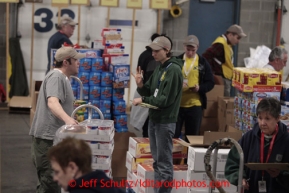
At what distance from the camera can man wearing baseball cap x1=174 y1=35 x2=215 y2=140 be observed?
727 cm

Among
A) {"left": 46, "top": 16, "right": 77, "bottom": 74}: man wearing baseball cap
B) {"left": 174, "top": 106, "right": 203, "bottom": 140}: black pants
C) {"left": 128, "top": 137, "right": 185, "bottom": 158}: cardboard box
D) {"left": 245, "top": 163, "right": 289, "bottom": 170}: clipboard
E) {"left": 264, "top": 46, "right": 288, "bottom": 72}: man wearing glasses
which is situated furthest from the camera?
{"left": 46, "top": 16, "right": 77, "bottom": 74}: man wearing baseball cap

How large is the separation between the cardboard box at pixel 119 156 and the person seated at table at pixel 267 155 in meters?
3.34

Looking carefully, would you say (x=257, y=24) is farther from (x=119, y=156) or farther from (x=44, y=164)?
(x=44, y=164)

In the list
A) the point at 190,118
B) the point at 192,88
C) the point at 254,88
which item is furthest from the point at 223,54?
the point at 254,88

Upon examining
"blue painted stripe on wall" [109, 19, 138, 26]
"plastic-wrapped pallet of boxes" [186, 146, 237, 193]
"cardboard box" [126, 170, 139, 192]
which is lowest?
"cardboard box" [126, 170, 139, 192]

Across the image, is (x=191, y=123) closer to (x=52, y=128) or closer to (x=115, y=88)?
(x=115, y=88)

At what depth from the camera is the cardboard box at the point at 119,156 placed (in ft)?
24.4

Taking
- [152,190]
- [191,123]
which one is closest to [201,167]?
[152,190]

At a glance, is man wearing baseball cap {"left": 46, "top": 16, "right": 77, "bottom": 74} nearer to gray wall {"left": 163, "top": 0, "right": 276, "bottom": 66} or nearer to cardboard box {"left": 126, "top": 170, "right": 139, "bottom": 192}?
gray wall {"left": 163, "top": 0, "right": 276, "bottom": 66}

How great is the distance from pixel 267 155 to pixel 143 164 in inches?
96.4

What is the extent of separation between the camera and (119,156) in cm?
746

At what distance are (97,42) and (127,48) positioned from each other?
357 centimetres

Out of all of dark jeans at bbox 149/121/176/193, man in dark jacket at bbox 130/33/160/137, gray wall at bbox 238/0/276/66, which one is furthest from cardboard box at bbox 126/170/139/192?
gray wall at bbox 238/0/276/66

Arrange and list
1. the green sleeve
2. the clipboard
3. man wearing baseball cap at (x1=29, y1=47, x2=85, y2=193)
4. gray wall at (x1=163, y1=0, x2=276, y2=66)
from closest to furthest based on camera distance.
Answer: the clipboard, the green sleeve, man wearing baseball cap at (x1=29, y1=47, x2=85, y2=193), gray wall at (x1=163, y1=0, x2=276, y2=66)
